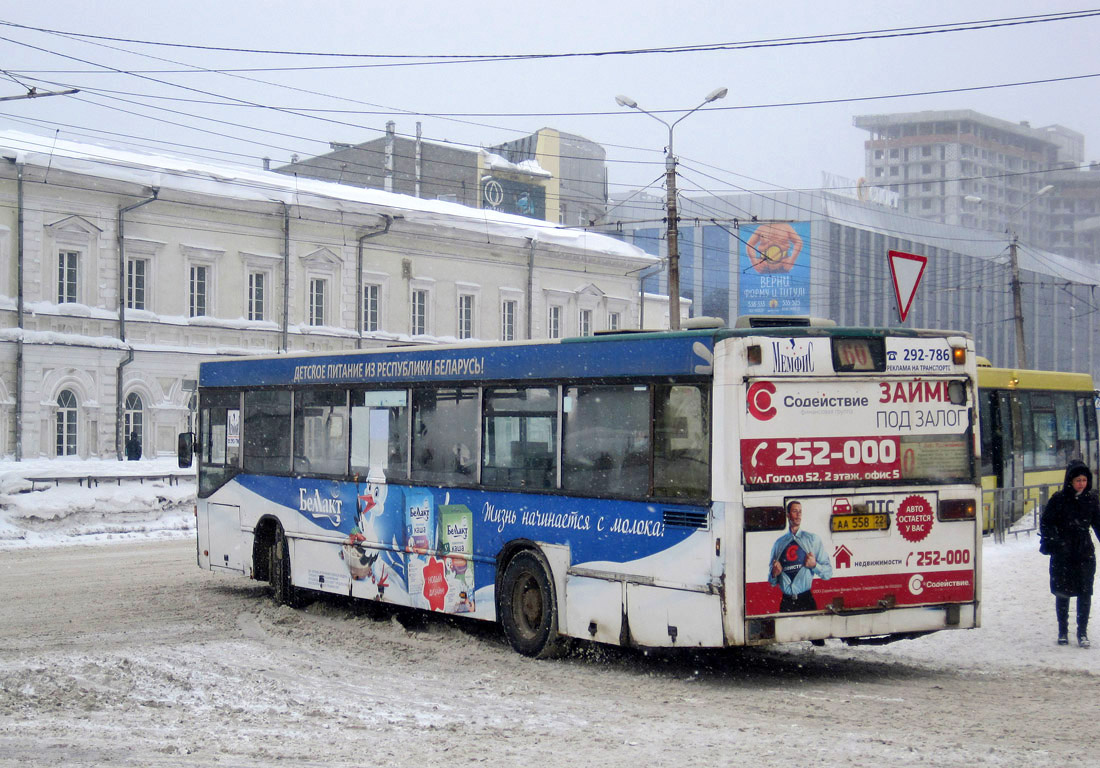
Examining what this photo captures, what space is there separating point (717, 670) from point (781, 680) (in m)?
0.67

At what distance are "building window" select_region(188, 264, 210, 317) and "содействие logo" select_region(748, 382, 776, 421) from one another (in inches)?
1416

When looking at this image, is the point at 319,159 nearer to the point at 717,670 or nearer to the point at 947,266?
the point at 947,266

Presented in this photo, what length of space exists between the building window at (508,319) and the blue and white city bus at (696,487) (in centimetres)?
4035

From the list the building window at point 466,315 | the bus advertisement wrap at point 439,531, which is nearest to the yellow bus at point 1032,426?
the bus advertisement wrap at point 439,531

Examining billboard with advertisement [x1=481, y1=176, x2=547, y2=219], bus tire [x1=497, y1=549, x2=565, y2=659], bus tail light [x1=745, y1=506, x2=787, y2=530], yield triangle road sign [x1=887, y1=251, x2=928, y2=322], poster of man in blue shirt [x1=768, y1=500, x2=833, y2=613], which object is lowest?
bus tire [x1=497, y1=549, x2=565, y2=659]

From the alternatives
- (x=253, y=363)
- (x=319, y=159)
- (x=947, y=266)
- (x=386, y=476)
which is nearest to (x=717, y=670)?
(x=386, y=476)

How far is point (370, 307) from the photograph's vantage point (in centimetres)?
4841

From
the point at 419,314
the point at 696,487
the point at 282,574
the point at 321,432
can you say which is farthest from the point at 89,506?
the point at 419,314

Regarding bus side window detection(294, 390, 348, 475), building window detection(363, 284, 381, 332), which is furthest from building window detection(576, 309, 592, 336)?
bus side window detection(294, 390, 348, 475)

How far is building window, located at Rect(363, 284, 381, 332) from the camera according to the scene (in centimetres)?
4825

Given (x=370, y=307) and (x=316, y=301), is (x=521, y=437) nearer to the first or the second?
(x=316, y=301)

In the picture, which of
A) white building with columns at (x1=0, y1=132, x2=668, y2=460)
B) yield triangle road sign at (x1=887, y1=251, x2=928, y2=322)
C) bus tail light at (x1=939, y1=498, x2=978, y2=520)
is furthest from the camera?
white building with columns at (x1=0, y1=132, x2=668, y2=460)

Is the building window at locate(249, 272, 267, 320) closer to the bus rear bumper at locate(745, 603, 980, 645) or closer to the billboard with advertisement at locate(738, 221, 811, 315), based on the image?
the bus rear bumper at locate(745, 603, 980, 645)

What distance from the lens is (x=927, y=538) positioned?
9.91m
